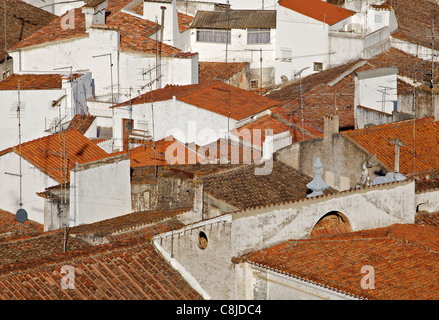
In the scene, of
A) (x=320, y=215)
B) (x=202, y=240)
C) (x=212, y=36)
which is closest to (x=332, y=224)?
(x=320, y=215)

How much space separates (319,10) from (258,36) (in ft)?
9.93

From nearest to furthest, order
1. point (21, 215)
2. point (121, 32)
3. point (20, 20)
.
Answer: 1. point (21, 215)
2. point (121, 32)
3. point (20, 20)

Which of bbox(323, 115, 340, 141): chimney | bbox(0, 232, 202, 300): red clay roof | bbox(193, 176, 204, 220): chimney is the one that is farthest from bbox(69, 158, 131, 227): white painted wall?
bbox(323, 115, 340, 141): chimney

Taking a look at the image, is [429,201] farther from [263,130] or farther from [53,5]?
[53,5]

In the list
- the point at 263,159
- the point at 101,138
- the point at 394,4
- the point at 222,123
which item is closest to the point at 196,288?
the point at 263,159

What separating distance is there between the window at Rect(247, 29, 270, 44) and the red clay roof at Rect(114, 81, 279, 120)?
6901mm

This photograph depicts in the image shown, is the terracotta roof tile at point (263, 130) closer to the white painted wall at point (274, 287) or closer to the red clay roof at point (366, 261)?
the red clay roof at point (366, 261)

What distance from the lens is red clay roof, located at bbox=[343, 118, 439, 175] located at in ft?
105

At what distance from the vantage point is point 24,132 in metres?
38.9

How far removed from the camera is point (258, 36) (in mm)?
47125

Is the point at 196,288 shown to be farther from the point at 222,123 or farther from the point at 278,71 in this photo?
the point at 278,71

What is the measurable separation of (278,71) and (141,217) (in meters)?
20.0

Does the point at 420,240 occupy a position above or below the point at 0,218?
above

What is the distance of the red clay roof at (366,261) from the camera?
22344 mm
